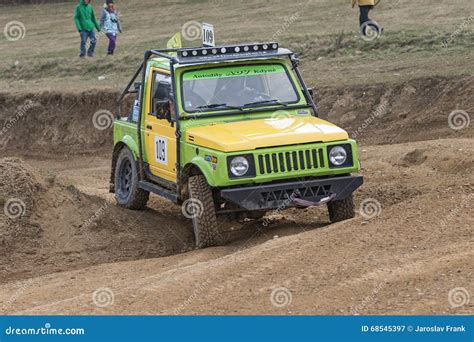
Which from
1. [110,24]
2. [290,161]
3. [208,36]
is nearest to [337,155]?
[290,161]

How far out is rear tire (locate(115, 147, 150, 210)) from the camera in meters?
14.4

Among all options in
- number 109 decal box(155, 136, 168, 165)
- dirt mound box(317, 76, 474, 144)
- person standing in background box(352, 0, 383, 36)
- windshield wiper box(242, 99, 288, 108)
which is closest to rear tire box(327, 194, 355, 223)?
windshield wiper box(242, 99, 288, 108)

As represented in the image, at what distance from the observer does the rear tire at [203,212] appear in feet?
40.3

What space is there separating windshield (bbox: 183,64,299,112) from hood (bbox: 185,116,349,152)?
352 mm

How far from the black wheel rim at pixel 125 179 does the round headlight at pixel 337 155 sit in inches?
141

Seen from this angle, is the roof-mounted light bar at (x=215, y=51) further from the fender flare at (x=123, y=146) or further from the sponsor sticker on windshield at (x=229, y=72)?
the fender flare at (x=123, y=146)

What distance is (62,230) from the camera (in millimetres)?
13367

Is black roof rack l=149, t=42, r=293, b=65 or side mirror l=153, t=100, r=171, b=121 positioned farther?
black roof rack l=149, t=42, r=293, b=65

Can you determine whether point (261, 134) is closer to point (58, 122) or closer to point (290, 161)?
point (290, 161)

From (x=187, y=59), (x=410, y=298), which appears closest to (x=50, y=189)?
(x=187, y=59)

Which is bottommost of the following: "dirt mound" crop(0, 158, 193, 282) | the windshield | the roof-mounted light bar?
"dirt mound" crop(0, 158, 193, 282)

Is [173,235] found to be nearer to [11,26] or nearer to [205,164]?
[205,164]

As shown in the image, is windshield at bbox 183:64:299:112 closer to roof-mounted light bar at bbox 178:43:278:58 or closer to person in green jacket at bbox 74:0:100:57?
roof-mounted light bar at bbox 178:43:278:58

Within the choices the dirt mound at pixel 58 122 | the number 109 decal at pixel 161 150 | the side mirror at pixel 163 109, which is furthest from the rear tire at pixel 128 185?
the dirt mound at pixel 58 122
